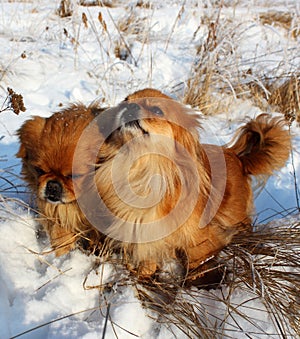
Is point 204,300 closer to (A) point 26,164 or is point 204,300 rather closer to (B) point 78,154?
(B) point 78,154

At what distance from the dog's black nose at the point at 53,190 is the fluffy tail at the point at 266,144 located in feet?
3.78

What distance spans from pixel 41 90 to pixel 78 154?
2.17m

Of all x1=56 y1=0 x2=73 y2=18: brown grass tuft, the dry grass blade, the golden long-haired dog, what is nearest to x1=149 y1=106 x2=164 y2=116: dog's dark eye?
the golden long-haired dog

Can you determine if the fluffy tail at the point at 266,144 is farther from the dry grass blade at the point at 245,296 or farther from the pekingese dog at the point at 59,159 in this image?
the pekingese dog at the point at 59,159

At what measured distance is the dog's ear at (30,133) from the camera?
1.75 m

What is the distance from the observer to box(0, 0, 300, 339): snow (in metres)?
1.68

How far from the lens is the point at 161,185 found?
5.41 feet

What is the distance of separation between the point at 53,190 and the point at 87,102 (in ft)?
6.60

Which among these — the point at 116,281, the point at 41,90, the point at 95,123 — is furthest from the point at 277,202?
the point at 41,90

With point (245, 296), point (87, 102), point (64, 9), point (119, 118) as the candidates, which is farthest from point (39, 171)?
point (64, 9)

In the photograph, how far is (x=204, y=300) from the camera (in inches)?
75.3

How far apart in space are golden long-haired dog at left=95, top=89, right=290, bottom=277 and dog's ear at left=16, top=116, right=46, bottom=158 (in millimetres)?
285

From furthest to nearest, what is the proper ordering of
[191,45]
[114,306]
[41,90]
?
[191,45] → [41,90] → [114,306]

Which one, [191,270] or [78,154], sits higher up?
[78,154]
